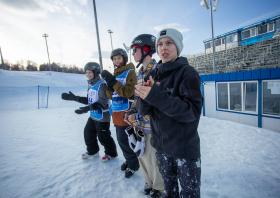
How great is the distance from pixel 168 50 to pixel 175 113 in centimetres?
68

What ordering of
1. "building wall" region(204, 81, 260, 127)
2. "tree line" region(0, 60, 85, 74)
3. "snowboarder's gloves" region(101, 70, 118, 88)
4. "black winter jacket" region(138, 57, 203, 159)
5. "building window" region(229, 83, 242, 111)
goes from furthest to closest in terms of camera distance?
"tree line" region(0, 60, 85, 74) → "building window" region(229, 83, 242, 111) → "building wall" region(204, 81, 260, 127) → "snowboarder's gloves" region(101, 70, 118, 88) → "black winter jacket" region(138, 57, 203, 159)

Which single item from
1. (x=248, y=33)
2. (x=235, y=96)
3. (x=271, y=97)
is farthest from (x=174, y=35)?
(x=248, y=33)

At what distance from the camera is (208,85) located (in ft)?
22.5

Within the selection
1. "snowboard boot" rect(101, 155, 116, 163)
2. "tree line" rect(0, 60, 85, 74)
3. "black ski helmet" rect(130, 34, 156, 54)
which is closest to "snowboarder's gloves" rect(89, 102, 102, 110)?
"snowboard boot" rect(101, 155, 116, 163)

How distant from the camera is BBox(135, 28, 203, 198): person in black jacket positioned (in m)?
1.02

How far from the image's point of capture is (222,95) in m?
6.23

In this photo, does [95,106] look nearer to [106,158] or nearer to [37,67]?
[106,158]

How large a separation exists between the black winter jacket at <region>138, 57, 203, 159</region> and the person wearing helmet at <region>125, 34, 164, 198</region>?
1.41ft

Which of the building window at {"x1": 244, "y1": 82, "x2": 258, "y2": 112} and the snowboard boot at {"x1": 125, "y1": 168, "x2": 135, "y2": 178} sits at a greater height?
the building window at {"x1": 244, "y1": 82, "x2": 258, "y2": 112}

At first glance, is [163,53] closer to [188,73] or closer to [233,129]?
[188,73]

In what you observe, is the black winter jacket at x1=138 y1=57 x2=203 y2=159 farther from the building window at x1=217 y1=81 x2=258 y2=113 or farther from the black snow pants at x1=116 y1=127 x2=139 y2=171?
the building window at x1=217 y1=81 x2=258 y2=113

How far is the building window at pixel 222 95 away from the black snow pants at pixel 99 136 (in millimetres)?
5712

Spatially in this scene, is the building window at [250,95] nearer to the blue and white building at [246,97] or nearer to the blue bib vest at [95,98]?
the blue and white building at [246,97]

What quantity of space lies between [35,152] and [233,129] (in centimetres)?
625
